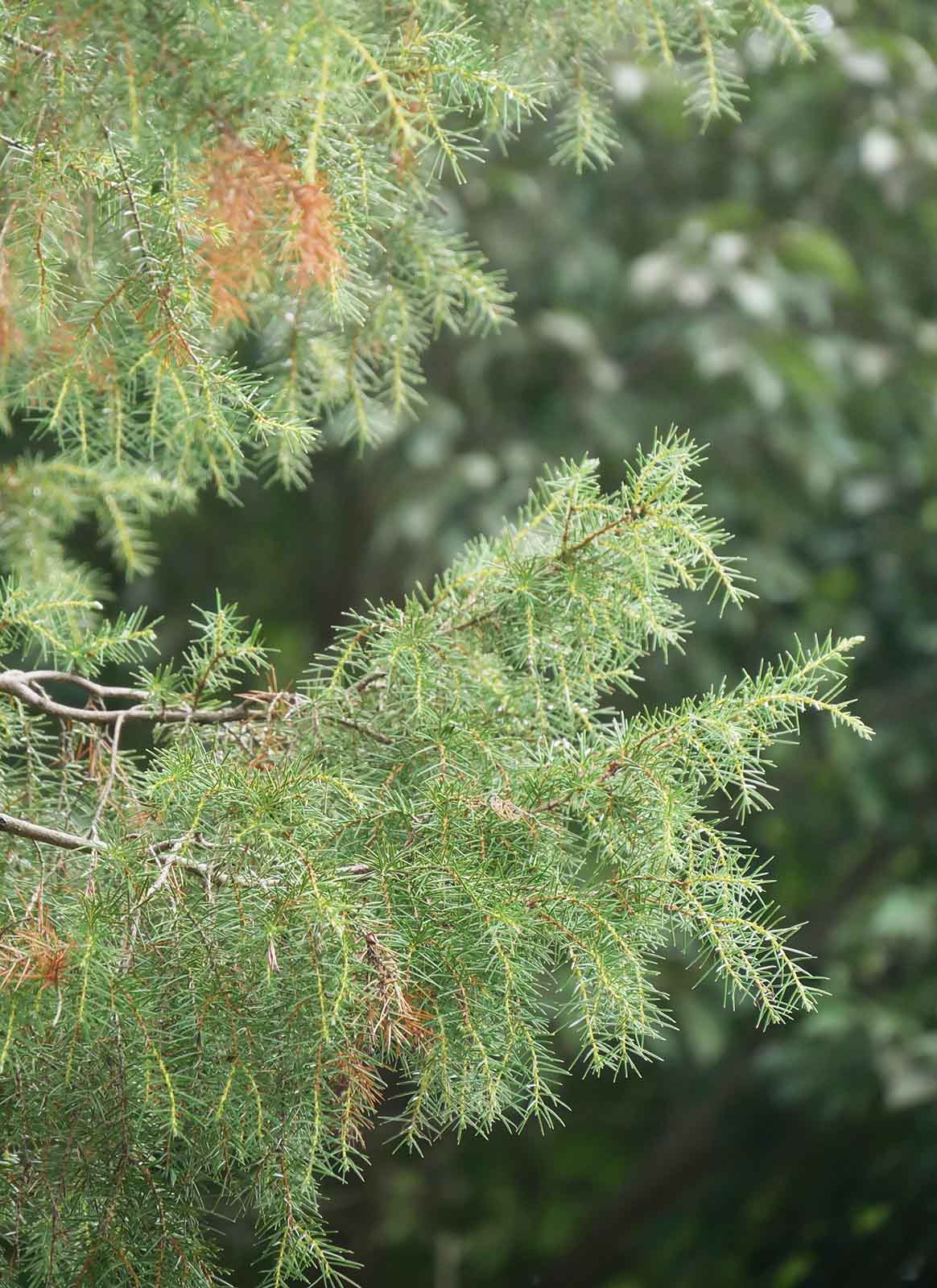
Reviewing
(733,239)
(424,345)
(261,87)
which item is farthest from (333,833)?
(733,239)

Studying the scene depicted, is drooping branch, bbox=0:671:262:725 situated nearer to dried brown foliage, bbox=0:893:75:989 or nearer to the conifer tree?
the conifer tree

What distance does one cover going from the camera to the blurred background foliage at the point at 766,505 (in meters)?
1.81

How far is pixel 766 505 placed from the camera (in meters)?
1.97

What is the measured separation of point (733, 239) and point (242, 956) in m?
1.45

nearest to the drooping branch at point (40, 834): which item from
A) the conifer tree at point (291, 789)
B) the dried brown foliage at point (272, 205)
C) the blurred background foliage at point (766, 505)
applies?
the conifer tree at point (291, 789)

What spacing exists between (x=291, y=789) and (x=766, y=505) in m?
1.49

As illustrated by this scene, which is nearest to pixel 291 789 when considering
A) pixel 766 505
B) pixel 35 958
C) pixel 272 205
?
pixel 35 958

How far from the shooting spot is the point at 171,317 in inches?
25.0

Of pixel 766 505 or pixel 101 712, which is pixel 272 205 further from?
pixel 766 505

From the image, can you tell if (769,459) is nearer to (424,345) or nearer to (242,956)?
(424,345)

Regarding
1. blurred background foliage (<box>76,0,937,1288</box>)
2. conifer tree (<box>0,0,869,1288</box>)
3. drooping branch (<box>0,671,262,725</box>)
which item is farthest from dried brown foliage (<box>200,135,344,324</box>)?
blurred background foliage (<box>76,0,937,1288</box>)

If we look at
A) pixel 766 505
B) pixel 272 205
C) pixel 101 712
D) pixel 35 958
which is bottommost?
pixel 35 958

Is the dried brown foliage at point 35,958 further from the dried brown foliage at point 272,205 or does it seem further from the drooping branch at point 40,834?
the dried brown foliage at point 272,205

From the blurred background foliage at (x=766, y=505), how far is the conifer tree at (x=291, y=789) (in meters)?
1.06
